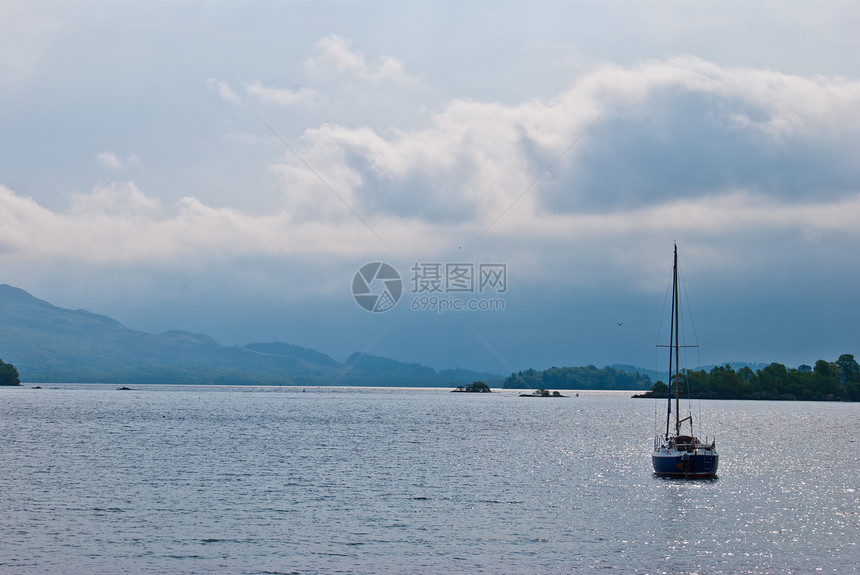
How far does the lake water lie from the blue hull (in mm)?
1696

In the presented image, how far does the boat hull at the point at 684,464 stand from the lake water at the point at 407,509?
174 centimetres

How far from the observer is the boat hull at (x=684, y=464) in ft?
266

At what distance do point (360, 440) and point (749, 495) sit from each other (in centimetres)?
6736

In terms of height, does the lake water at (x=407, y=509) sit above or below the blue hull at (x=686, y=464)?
below

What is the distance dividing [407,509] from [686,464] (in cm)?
3349

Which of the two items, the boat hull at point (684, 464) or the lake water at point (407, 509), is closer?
the lake water at point (407, 509)

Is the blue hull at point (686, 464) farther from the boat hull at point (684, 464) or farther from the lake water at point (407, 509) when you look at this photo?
the lake water at point (407, 509)

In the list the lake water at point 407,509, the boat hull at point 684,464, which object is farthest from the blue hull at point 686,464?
the lake water at point 407,509

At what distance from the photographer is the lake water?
4569 cm

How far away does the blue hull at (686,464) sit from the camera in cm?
8106

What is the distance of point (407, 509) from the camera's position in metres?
62.1

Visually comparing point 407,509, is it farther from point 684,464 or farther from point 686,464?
point 686,464

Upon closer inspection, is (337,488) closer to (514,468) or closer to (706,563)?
(514,468)

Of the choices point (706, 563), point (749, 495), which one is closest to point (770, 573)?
point (706, 563)
